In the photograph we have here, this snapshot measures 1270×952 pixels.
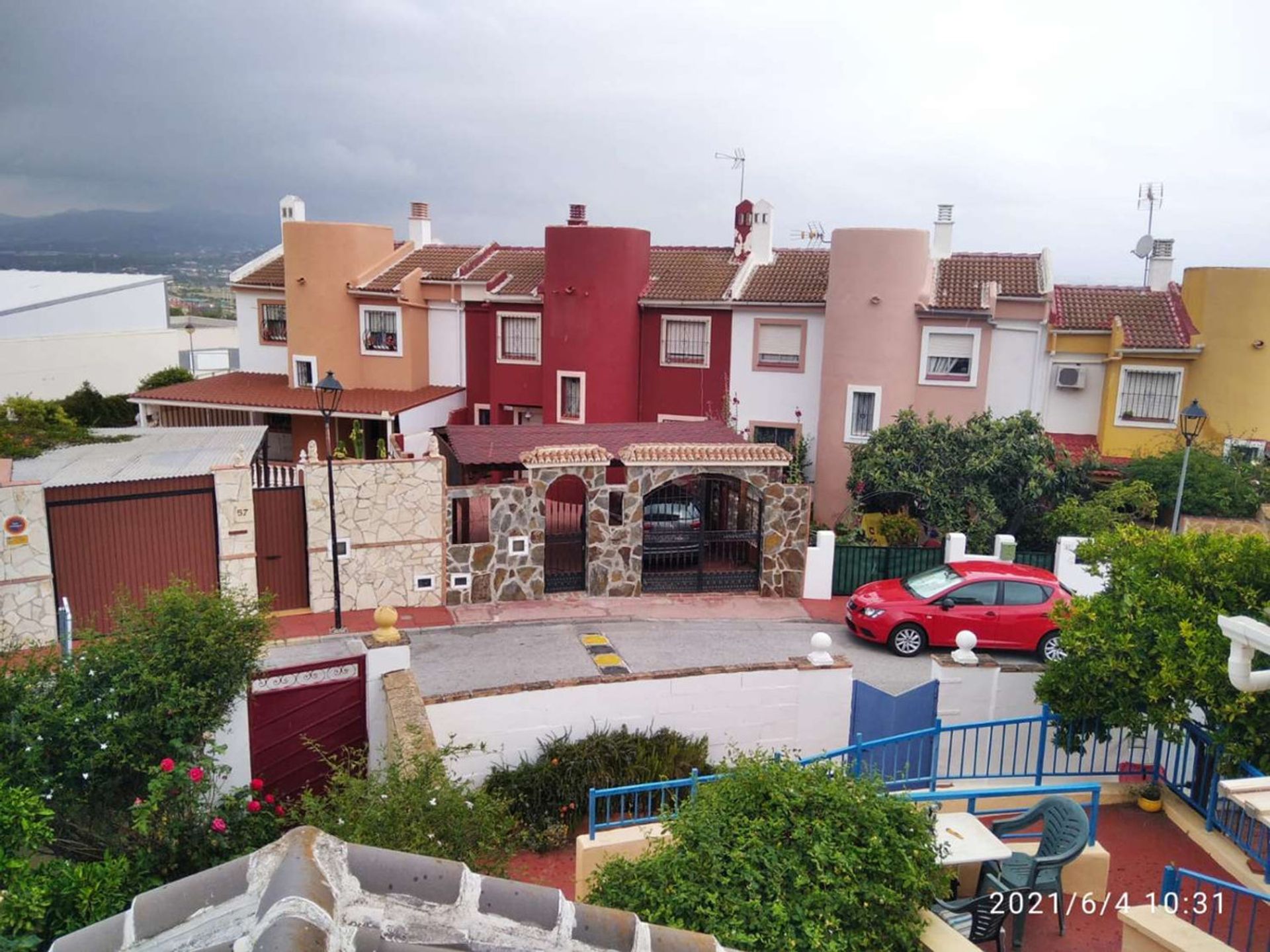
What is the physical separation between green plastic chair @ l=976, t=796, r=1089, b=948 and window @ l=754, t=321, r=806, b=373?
714 inches

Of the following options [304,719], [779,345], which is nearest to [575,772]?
[304,719]

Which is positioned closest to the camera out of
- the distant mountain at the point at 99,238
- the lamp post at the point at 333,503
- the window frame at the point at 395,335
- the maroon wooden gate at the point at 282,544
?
the lamp post at the point at 333,503

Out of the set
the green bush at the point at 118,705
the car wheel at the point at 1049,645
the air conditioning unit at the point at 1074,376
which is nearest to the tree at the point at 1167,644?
the car wheel at the point at 1049,645

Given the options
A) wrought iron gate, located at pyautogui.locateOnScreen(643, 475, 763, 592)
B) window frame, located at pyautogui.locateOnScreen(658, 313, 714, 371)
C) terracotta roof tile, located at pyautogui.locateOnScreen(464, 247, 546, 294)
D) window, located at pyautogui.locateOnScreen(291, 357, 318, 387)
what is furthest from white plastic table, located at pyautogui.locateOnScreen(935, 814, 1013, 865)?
window, located at pyautogui.locateOnScreen(291, 357, 318, 387)

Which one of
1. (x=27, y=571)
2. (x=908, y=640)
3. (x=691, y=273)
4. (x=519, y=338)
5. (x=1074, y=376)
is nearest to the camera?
(x=27, y=571)

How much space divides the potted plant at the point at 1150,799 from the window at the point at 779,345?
1645cm

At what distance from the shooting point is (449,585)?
17.9 metres

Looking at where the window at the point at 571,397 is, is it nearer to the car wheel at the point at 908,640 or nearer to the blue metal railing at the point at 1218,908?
the car wheel at the point at 908,640

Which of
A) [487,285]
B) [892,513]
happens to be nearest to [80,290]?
[487,285]

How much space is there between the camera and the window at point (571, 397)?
85.6ft

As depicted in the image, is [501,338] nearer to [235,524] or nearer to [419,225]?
[419,225]

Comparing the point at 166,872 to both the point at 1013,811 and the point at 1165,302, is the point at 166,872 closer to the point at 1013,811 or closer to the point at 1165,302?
the point at 1013,811

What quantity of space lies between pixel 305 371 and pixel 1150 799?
81.4ft

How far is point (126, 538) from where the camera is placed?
14969mm
